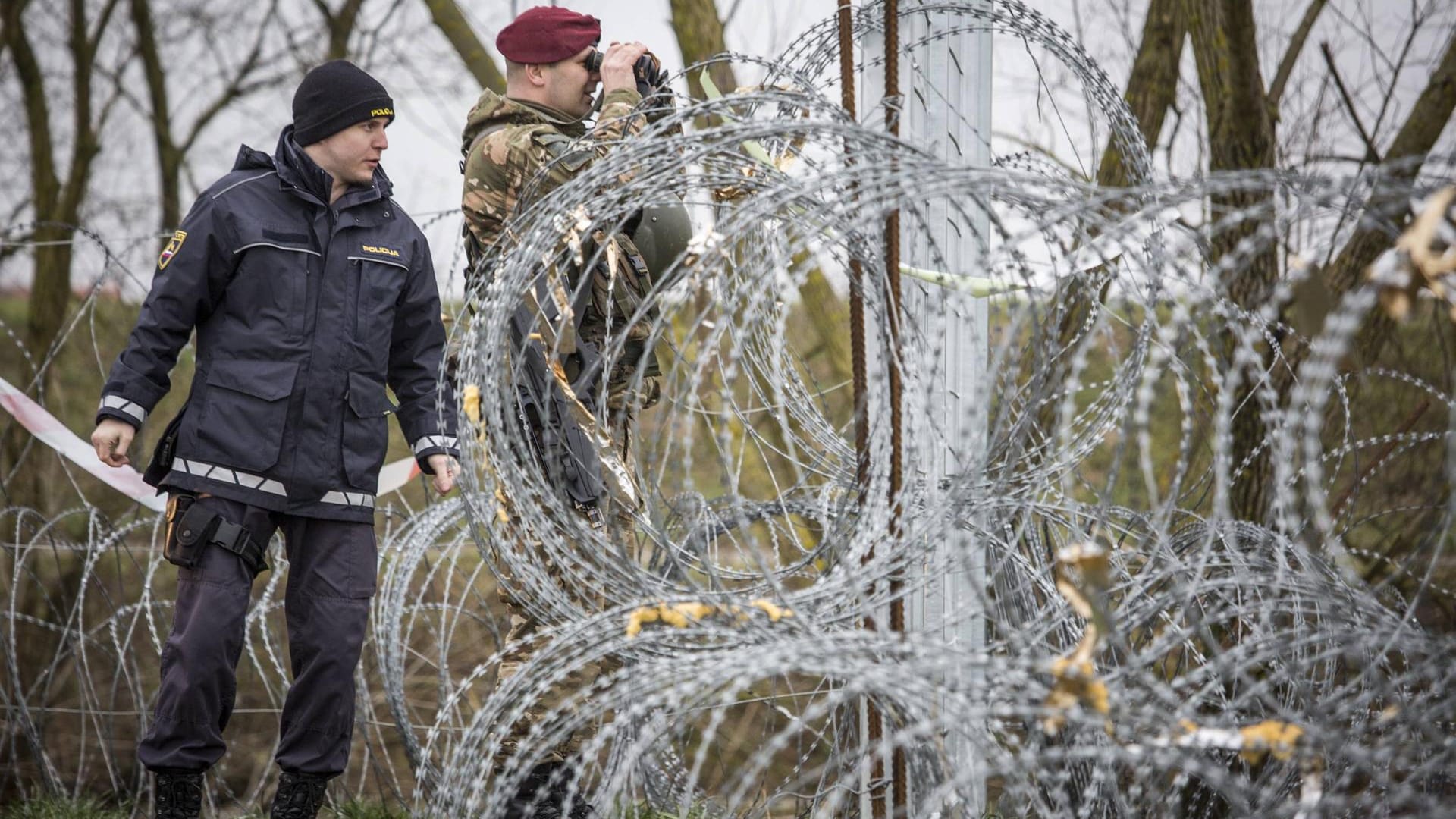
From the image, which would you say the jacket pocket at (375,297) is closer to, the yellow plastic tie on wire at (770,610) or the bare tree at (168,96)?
the yellow plastic tie on wire at (770,610)

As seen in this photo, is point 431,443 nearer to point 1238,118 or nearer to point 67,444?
point 67,444

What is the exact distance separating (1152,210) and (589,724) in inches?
99.4

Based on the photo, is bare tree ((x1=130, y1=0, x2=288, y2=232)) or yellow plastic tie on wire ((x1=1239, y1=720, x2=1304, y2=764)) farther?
bare tree ((x1=130, y1=0, x2=288, y2=232))

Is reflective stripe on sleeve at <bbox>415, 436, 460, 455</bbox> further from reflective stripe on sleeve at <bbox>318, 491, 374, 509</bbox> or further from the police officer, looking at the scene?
reflective stripe on sleeve at <bbox>318, 491, 374, 509</bbox>

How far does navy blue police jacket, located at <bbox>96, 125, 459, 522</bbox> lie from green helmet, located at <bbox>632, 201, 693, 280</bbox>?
568 millimetres

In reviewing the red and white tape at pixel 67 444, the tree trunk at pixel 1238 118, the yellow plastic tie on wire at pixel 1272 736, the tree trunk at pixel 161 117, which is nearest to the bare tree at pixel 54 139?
the tree trunk at pixel 161 117

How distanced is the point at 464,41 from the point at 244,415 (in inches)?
133

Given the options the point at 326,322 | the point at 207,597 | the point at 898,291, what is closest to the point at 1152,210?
the point at 898,291

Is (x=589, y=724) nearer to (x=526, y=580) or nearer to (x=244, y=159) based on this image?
(x=526, y=580)

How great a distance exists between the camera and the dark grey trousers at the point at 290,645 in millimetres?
2752

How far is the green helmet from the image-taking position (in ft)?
10.3

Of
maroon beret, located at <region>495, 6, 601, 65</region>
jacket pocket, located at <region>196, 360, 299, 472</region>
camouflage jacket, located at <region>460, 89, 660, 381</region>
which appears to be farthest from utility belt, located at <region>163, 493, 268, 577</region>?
maroon beret, located at <region>495, 6, 601, 65</region>

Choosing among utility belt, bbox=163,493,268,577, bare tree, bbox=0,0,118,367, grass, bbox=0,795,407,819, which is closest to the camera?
utility belt, bbox=163,493,268,577

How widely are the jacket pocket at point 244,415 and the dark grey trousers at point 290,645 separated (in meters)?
0.11
